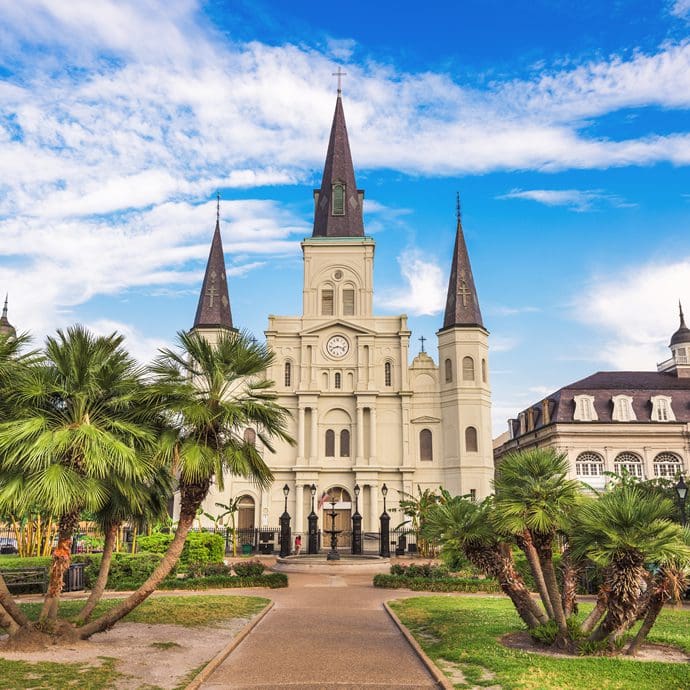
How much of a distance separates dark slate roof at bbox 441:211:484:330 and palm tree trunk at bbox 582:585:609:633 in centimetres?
3773

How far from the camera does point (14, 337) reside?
43.1 ft

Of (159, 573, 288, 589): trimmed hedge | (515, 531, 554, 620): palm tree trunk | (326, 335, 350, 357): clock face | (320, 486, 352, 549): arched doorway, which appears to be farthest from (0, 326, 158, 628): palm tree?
(326, 335, 350, 357): clock face

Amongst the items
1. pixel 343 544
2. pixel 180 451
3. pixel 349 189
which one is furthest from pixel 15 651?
pixel 349 189

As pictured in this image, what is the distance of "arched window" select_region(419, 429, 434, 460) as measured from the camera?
49.0 metres

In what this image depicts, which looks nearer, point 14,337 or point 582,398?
point 14,337

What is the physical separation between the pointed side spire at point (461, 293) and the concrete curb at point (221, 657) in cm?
3564

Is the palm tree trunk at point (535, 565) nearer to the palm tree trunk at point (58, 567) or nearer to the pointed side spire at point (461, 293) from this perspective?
the palm tree trunk at point (58, 567)

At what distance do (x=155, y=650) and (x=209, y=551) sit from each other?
17443mm

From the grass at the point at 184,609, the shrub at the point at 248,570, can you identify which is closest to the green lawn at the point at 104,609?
the grass at the point at 184,609

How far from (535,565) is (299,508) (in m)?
35.6

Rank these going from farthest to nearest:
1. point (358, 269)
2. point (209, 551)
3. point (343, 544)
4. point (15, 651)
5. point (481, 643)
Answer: point (358, 269), point (343, 544), point (209, 551), point (481, 643), point (15, 651)

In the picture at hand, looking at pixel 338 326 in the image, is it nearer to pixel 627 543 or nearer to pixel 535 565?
pixel 535 565

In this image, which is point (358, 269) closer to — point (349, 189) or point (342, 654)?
point (349, 189)

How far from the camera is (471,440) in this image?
4778 centimetres
